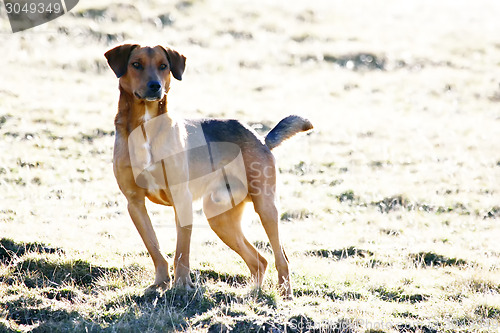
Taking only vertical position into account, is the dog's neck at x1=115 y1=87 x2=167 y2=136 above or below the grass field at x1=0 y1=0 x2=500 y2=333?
above

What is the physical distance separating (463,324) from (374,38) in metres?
20.9

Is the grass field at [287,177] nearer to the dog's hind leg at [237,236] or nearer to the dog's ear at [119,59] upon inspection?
the dog's hind leg at [237,236]

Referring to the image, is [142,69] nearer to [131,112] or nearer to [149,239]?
[131,112]

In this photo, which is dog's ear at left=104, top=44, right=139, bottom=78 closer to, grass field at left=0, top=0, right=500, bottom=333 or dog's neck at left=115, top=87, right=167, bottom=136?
dog's neck at left=115, top=87, right=167, bottom=136

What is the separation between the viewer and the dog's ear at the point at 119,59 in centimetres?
667

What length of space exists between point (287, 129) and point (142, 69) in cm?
210

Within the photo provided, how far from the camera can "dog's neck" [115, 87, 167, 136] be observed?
6.77 metres

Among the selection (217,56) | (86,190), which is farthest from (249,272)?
(217,56)

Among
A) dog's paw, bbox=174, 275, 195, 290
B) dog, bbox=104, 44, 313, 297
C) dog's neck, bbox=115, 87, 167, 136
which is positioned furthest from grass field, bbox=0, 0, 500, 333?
dog's neck, bbox=115, 87, 167, 136

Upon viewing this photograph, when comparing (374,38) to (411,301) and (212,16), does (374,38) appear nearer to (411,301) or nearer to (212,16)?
(212,16)

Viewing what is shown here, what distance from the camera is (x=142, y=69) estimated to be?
21.9ft

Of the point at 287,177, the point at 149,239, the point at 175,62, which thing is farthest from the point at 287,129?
the point at 287,177

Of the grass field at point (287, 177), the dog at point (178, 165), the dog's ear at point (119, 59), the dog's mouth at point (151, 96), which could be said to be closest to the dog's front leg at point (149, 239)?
the dog at point (178, 165)

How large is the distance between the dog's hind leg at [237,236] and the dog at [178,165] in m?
0.01
